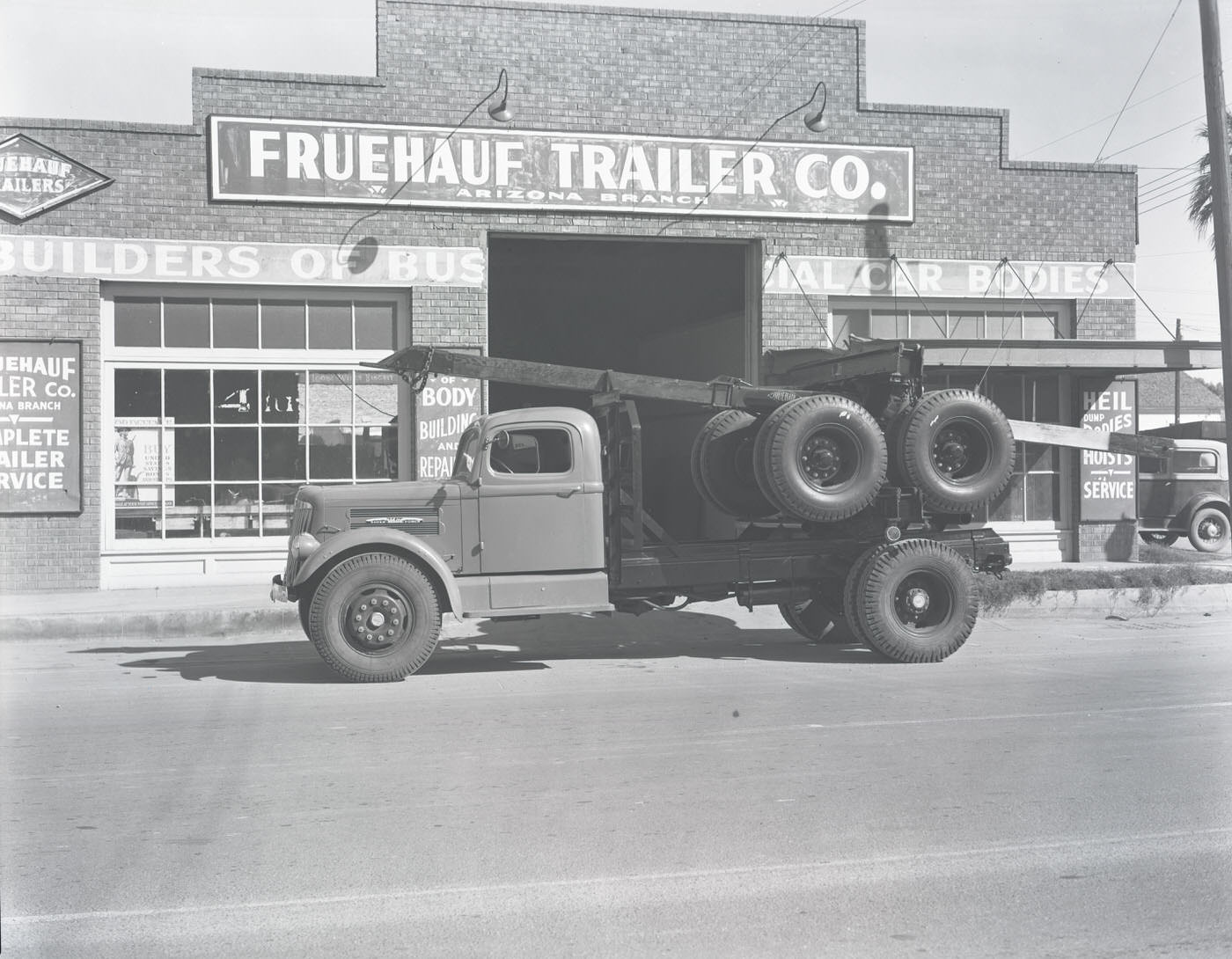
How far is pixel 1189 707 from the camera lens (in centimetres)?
795

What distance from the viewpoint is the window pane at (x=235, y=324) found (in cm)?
1502

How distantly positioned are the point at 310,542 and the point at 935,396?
17.0ft

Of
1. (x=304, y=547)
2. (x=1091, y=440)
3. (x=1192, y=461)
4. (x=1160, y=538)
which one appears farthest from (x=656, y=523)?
(x=1160, y=538)

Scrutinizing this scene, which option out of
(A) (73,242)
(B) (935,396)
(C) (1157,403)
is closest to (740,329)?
(B) (935,396)

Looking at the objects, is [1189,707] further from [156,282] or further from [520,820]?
[156,282]

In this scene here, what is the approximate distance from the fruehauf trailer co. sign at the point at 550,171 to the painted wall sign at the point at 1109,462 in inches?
145

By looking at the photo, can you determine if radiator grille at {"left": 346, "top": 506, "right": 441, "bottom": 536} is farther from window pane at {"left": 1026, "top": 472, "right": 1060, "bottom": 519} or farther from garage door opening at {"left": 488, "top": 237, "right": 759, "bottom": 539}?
window pane at {"left": 1026, "top": 472, "right": 1060, "bottom": 519}

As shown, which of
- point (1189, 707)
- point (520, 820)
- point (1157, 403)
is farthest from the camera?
point (1157, 403)

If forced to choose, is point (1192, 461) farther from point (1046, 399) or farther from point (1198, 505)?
point (1046, 399)

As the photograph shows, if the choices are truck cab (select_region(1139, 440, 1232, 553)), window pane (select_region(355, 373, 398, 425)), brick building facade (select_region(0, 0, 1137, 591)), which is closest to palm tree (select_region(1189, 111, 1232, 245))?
brick building facade (select_region(0, 0, 1137, 591))

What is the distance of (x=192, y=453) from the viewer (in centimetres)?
1498

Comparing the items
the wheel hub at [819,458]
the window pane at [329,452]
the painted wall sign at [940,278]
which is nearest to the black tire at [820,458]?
the wheel hub at [819,458]

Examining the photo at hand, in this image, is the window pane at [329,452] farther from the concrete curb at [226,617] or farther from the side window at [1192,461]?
the side window at [1192,461]

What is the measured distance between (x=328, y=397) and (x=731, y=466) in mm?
6297
